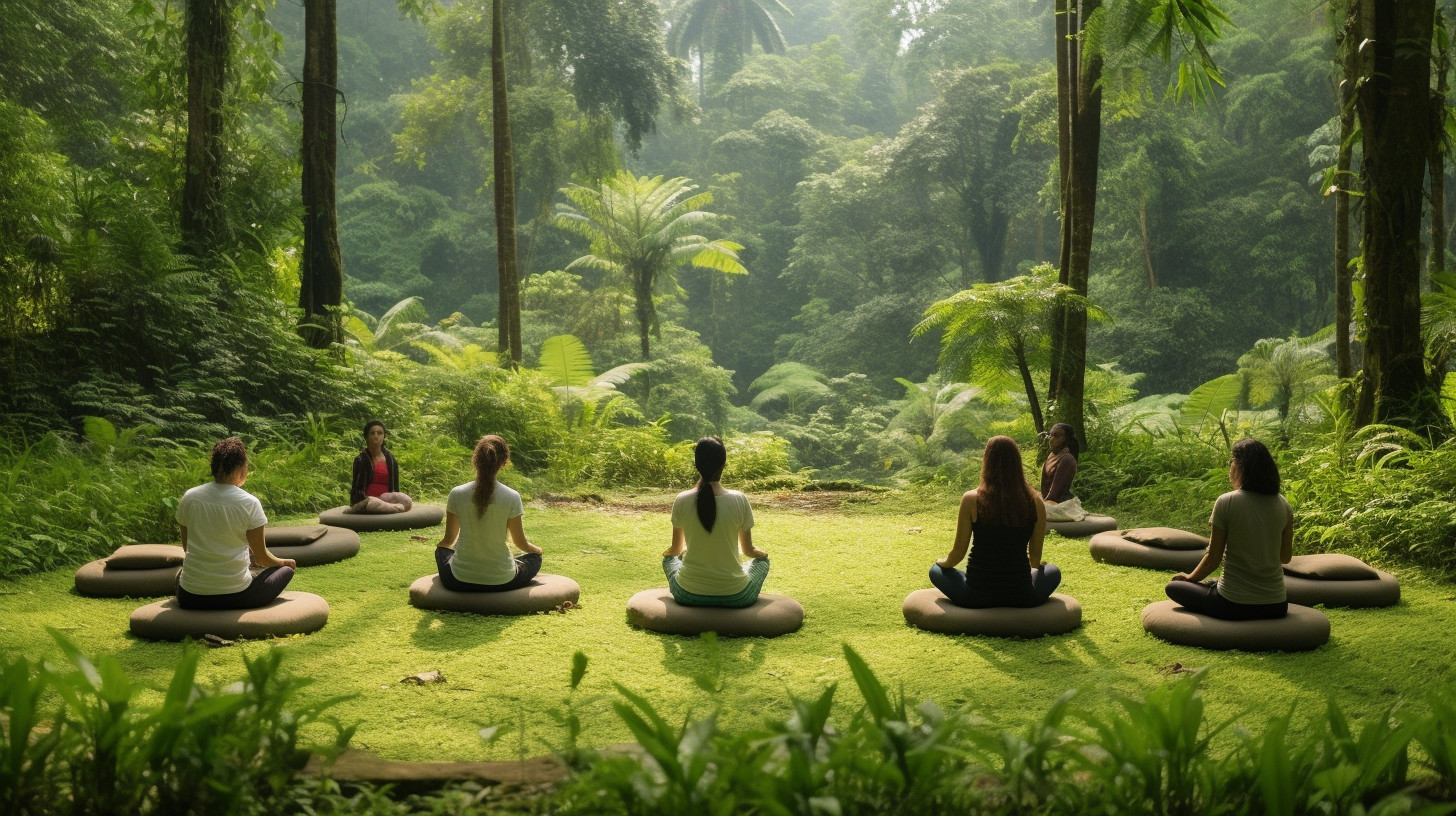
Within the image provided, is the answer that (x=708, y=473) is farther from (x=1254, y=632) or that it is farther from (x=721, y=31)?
(x=721, y=31)

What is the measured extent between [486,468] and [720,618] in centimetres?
174

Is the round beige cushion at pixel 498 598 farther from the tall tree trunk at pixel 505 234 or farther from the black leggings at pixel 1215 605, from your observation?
the tall tree trunk at pixel 505 234

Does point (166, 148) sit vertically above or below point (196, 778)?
above

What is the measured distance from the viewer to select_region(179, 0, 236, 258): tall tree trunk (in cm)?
1341

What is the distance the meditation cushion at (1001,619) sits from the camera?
577 centimetres

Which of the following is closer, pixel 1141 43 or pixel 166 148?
pixel 1141 43

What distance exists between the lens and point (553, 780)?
3246 millimetres

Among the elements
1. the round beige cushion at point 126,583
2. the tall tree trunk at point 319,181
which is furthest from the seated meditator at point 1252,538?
the tall tree trunk at point 319,181

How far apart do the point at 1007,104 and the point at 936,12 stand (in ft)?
42.2

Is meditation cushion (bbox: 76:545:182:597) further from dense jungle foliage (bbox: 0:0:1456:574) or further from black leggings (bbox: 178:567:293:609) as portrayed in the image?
black leggings (bbox: 178:567:293:609)

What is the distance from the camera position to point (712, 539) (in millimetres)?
5914

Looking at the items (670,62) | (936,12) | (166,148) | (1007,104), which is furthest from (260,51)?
(936,12)

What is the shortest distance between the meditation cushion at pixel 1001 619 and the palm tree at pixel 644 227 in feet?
64.8

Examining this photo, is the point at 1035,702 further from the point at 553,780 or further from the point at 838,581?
the point at 838,581
